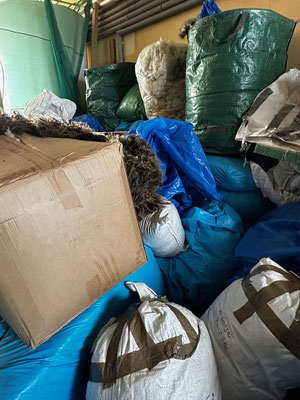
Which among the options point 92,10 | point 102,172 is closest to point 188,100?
point 102,172

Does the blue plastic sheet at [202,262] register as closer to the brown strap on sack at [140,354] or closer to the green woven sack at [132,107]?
the brown strap on sack at [140,354]

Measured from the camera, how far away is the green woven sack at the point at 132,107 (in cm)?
159

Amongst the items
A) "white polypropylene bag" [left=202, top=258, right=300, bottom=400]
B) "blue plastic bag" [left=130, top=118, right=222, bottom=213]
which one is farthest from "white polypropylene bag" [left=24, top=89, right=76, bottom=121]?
"white polypropylene bag" [left=202, top=258, right=300, bottom=400]

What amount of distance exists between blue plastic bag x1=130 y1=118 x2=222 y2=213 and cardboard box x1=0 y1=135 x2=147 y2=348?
0.50 metres

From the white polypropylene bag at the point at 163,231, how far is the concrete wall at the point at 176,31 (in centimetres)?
111

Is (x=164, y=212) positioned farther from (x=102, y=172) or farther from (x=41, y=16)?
(x=41, y=16)

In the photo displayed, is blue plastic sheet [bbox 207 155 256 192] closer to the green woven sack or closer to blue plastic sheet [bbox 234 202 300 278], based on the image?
Answer: blue plastic sheet [bbox 234 202 300 278]

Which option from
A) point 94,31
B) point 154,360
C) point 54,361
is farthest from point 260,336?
point 94,31

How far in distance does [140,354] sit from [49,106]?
5.61ft

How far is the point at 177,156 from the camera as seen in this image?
36.7 inches

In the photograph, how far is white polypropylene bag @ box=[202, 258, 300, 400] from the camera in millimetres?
470

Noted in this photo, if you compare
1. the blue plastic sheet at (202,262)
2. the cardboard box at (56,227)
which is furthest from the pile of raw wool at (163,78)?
the cardboard box at (56,227)

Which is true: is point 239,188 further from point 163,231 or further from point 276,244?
point 163,231

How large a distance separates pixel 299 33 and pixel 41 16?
1979mm
